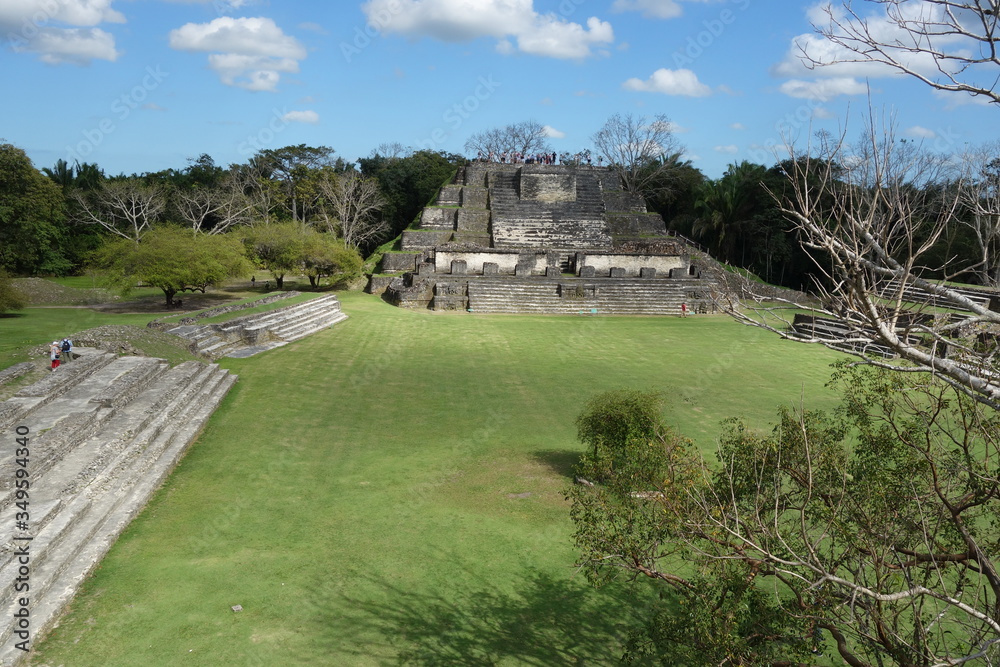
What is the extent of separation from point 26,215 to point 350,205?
12724 mm

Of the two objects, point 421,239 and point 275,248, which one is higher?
point 421,239

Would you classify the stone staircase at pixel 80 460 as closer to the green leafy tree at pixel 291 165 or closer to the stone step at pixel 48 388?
the stone step at pixel 48 388

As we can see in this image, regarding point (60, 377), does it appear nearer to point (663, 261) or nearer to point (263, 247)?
point (263, 247)

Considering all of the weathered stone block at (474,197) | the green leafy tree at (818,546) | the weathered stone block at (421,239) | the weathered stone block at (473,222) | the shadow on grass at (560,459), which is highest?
the weathered stone block at (474,197)

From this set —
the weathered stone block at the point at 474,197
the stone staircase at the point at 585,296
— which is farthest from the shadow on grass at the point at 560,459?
the weathered stone block at the point at 474,197

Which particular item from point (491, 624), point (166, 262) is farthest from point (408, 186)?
point (491, 624)

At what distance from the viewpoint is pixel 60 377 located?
7.82m

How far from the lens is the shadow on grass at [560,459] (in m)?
7.10

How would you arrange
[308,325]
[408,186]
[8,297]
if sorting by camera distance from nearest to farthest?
[8,297] < [308,325] < [408,186]

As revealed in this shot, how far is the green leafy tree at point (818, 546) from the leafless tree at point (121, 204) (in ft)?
87.3

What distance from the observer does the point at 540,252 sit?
2248 cm

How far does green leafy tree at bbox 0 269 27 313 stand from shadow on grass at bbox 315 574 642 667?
1285cm

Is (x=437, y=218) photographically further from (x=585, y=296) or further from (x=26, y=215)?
(x=26, y=215)

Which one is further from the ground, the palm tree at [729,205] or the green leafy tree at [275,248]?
the palm tree at [729,205]
